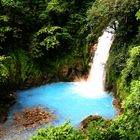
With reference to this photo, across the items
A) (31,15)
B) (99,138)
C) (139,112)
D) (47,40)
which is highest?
(31,15)

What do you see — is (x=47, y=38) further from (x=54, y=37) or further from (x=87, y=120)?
(x=87, y=120)

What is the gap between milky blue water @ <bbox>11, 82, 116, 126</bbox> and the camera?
46.6 ft

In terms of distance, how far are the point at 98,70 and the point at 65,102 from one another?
2.68 meters

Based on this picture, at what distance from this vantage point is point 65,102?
15.4m

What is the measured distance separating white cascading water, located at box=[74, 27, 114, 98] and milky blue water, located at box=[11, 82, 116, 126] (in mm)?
504

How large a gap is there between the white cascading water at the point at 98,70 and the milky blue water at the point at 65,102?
504mm

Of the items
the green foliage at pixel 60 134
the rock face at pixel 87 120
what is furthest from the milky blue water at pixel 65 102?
the green foliage at pixel 60 134

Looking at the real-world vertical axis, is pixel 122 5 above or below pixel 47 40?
above

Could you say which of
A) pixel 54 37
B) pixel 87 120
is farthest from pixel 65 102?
pixel 54 37

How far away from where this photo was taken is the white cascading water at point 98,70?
16.7 metres

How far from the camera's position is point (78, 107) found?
48.9 feet

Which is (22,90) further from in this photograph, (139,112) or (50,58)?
(139,112)

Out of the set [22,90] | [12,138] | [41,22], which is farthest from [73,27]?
[12,138]

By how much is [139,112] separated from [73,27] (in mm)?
11257
